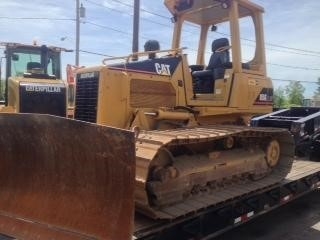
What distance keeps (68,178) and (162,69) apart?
2.49 m

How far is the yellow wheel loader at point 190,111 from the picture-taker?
4.27 metres

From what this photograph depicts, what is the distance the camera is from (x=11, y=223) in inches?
157

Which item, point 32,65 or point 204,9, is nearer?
point 204,9

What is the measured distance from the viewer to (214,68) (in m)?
6.35

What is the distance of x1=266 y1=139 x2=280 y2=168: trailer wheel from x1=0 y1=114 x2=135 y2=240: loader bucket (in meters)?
3.08

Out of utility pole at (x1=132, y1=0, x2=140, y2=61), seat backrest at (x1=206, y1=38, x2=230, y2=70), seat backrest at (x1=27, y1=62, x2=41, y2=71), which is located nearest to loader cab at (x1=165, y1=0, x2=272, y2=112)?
seat backrest at (x1=206, y1=38, x2=230, y2=70)

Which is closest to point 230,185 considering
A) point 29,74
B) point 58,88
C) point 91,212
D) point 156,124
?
point 156,124

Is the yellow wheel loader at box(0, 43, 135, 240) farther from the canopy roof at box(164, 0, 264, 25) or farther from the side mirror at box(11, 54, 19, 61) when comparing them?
the side mirror at box(11, 54, 19, 61)

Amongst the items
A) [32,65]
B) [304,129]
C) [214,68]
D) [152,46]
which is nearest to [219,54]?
[214,68]

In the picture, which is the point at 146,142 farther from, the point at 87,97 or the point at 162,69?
the point at 162,69

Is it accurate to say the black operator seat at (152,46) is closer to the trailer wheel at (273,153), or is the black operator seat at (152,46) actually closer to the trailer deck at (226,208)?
the trailer wheel at (273,153)

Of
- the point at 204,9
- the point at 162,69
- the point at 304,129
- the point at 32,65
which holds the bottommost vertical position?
the point at 304,129

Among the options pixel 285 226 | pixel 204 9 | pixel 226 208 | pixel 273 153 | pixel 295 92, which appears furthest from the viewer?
pixel 295 92

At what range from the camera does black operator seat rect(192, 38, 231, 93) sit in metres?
6.28
